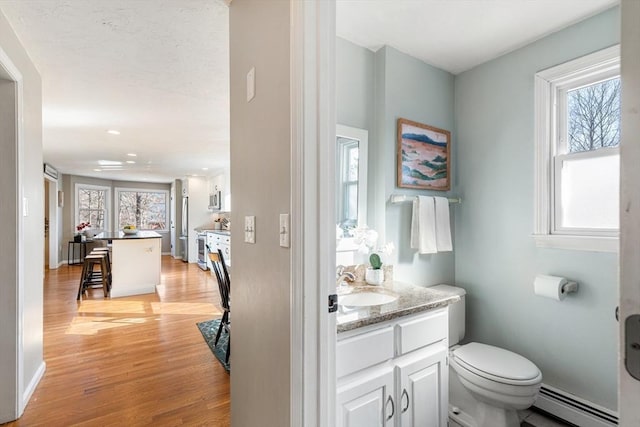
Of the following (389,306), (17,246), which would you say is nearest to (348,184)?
(389,306)

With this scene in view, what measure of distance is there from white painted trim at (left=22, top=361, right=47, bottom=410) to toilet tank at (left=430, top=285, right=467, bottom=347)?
2.80 m

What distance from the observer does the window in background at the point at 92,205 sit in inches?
316

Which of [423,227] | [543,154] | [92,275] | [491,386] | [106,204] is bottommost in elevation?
[92,275]

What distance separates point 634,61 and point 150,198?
1037cm

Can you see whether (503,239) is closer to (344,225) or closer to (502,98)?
(502,98)

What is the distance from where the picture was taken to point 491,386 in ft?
5.27

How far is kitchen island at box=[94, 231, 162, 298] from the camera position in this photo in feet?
15.3

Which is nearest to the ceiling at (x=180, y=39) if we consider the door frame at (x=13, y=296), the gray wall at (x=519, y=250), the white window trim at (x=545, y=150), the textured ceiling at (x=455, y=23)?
the textured ceiling at (x=455, y=23)

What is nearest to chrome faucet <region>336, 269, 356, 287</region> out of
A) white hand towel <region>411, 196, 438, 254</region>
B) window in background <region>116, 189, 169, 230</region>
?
white hand towel <region>411, 196, 438, 254</region>

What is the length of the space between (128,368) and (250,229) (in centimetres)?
201

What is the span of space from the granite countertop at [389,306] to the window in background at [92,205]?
8746 mm

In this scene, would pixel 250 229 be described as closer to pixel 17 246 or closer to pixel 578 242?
pixel 17 246

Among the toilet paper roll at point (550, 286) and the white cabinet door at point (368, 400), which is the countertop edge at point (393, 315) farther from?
the toilet paper roll at point (550, 286)

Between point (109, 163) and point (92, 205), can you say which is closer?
point (109, 163)
